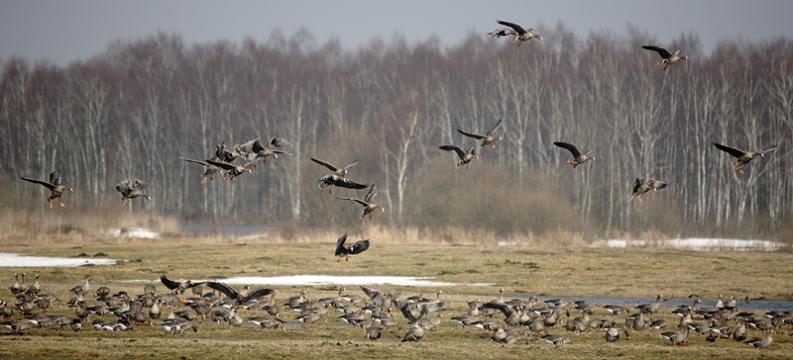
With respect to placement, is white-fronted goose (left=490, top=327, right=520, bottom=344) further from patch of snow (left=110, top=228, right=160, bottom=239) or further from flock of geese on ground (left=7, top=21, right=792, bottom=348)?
patch of snow (left=110, top=228, right=160, bottom=239)

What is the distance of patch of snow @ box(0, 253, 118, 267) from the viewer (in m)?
40.9

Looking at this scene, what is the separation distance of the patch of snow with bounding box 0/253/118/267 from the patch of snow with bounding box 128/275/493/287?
7.34 m

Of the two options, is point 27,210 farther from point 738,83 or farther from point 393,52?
point 393,52

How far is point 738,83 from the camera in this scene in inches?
3386

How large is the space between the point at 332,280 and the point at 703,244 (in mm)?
24812

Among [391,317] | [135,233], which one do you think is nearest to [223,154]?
[391,317]

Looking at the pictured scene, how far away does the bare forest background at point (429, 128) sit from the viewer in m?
60.7

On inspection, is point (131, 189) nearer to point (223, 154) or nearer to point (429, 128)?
point (223, 154)

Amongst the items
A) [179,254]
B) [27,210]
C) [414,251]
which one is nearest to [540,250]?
[414,251]

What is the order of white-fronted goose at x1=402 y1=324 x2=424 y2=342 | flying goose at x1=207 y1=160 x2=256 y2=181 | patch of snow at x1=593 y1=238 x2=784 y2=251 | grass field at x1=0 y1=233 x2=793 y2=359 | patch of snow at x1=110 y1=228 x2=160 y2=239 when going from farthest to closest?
1. patch of snow at x1=110 y1=228 x2=160 y2=239
2. patch of snow at x1=593 y1=238 x2=784 y2=251
3. flying goose at x1=207 y1=160 x2=256 y2=181
4. white-fronted goose at x1=402 y1=324 x2=424 y2=342
5. grass field at x1=0 y1=233 x2=793 y2=359

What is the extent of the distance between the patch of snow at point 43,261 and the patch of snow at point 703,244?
2358 cm

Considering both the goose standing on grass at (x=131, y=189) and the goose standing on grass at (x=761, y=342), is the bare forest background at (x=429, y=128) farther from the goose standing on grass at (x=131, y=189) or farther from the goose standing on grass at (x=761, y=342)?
the goose standing on grass at (x=761, y=342)

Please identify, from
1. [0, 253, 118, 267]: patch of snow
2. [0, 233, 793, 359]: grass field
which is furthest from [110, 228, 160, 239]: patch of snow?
[0, 253, 118, 267]: patch of snow

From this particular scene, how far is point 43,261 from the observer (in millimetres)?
41938
